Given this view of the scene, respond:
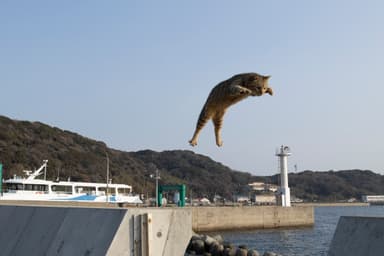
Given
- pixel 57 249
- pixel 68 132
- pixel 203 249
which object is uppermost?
pixel 68 132

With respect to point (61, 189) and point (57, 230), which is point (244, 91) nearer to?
point (57, 230)

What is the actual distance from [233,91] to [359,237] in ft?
10.4

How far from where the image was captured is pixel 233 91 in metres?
7.99

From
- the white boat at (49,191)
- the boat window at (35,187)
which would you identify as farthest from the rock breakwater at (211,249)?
the boat window at (35,187)

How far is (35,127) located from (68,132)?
10583 millimetres

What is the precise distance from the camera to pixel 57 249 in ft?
23.6

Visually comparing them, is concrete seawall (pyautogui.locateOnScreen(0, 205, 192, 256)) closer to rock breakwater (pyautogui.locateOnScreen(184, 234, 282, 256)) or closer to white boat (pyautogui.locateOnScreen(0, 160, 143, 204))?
rock breakwater (pyautogui.locateOnScreen(184, 234, 282, 256))

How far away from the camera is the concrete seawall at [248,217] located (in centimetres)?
4422

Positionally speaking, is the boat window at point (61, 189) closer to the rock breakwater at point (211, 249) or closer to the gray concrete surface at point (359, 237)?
the rock breakwater at point (211, 249)

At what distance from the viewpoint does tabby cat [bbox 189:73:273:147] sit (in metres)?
8.06

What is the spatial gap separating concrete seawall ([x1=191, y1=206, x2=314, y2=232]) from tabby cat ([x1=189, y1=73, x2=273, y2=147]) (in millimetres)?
34139

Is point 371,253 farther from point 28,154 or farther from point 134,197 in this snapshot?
point 28,154

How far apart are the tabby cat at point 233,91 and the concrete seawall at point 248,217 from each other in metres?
34.1

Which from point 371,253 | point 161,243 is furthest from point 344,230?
point 161,243
